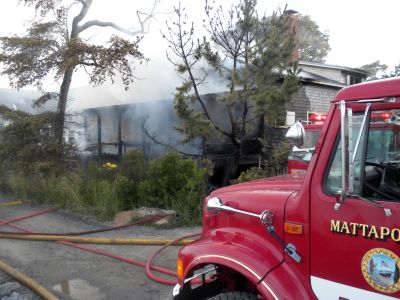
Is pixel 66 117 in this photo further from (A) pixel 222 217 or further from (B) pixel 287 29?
(A) pixel 222 217

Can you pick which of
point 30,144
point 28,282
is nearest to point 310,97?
point 30,144

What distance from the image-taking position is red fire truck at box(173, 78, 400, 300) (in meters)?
1.80

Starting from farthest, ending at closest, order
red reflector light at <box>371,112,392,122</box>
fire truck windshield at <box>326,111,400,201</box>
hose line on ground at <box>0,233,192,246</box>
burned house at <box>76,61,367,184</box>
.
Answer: burned house at <box>76,61,367,184</box>
hose line on ground at <box>0,233,192,246</box>
red reflector light at <box>371,112,392,122</box>
fire truck windshield at <box>326,111,400,201</box>

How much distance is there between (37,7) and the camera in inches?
421

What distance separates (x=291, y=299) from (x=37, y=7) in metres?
10.6

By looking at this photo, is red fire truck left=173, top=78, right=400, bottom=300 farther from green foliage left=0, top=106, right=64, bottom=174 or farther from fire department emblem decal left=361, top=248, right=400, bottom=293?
green foliage left=0, top=106, right=64, bottom=174

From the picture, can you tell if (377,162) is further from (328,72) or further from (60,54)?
(328,72)

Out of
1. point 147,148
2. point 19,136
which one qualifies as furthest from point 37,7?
point 147,148

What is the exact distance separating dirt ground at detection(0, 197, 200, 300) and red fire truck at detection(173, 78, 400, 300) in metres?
2.26

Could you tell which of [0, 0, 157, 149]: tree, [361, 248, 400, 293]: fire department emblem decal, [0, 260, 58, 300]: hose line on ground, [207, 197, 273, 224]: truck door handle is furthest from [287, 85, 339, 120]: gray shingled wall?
[361, 248, 400, 293]: fire department emblem decal

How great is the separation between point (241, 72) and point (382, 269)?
7328 mm

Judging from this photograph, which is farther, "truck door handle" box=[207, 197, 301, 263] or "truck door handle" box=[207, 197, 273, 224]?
"truck door handle" box=[207, 197, 273, 224]

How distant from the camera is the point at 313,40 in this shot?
4594 centimetres

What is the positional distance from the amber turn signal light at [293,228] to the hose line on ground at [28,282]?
2915mm
